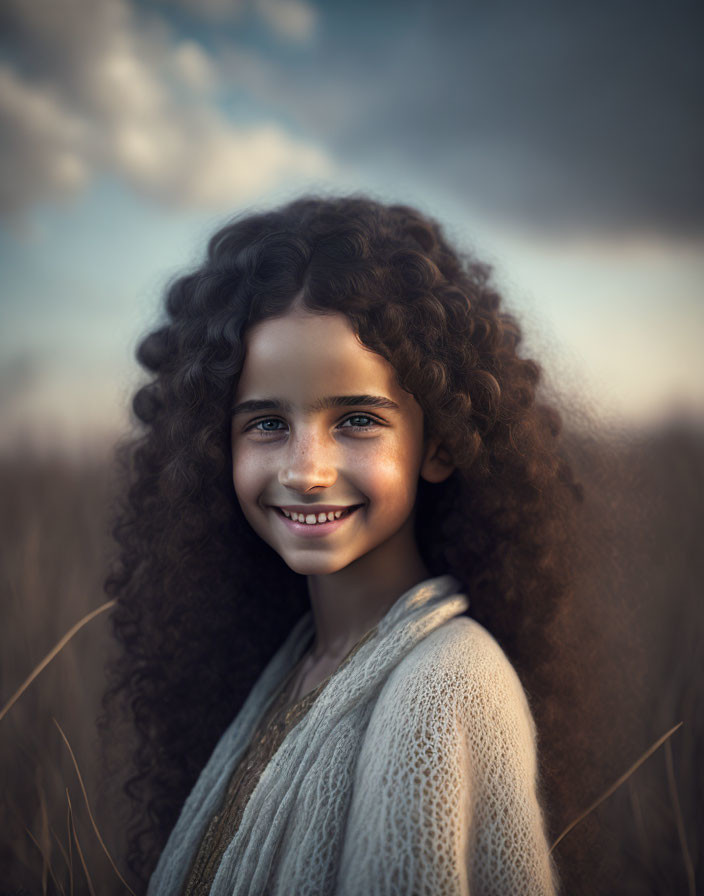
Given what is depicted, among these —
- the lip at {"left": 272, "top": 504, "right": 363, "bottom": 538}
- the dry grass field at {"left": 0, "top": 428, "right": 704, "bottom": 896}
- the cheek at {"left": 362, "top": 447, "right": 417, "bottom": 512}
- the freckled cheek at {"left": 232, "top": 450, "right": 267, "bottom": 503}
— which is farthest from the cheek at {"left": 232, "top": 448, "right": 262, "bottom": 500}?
the dry grass field at {"left": 0, "top": 428, "right": 704, "bottom": 896}

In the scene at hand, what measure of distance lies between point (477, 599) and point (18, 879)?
5.07ft

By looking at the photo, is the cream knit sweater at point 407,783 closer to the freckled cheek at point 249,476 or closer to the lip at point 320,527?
the lip at point 320,527

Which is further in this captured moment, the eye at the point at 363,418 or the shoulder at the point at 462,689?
the eye at the point at 363,418

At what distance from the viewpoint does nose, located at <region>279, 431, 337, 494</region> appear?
1110 mm

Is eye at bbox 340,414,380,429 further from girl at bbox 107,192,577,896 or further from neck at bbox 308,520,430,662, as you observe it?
neck at bbox 308,520,430,662

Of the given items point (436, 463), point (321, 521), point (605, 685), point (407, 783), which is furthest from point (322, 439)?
point (605, 685)

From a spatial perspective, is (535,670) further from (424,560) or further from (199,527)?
(199,527)

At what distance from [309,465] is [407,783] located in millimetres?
522

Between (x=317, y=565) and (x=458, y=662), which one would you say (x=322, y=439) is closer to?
(x=317, y=565)

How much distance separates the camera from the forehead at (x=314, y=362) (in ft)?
3.69

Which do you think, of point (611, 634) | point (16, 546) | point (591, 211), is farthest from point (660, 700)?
point (16, 546)

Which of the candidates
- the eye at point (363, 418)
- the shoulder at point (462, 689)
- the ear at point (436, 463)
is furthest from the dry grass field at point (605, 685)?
the eye at point (363, 418)

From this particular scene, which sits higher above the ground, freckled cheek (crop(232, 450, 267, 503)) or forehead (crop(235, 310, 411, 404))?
forehead (crop(235, 310, 411, 404))

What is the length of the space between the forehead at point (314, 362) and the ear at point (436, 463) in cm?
17
